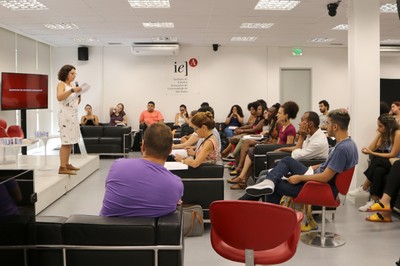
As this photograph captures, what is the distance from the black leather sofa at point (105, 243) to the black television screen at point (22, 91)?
765 cm

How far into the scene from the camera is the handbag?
415 cm

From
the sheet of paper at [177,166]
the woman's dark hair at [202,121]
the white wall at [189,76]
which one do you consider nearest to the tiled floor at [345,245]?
the sheet of paper at [177,166]

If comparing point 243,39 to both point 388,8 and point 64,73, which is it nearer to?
point 388,8

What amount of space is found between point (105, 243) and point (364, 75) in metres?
4.84

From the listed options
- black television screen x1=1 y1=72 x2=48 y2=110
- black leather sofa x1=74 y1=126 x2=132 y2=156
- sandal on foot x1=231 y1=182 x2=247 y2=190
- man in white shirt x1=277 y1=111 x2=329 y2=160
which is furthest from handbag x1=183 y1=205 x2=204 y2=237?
black television screen x1=1 y1=72 x2=48 y2=110

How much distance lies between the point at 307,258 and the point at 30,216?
2.54 m

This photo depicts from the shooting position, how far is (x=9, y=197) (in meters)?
1.78

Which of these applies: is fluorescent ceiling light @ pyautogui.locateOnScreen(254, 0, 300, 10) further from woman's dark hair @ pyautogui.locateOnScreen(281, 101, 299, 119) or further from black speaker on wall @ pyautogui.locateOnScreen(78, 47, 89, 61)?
black speaker on wall @ pyautogui.locateOnScreen(78, 47, 89, 61)

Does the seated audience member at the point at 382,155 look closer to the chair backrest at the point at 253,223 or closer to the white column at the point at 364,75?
the white column at the point at 364,75

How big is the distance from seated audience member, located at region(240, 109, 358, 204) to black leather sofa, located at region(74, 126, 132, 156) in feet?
20.9

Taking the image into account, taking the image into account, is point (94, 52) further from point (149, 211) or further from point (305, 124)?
point (149, 211)

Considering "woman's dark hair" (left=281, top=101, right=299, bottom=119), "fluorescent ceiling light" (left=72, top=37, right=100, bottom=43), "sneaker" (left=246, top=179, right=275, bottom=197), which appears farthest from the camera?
"fluorescent ceiling light" (left=72, top=37, right=100, bottom=43)

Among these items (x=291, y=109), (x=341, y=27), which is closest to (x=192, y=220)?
(x=291, y=109)

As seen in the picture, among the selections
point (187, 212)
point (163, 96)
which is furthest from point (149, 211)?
point (163, 96)
